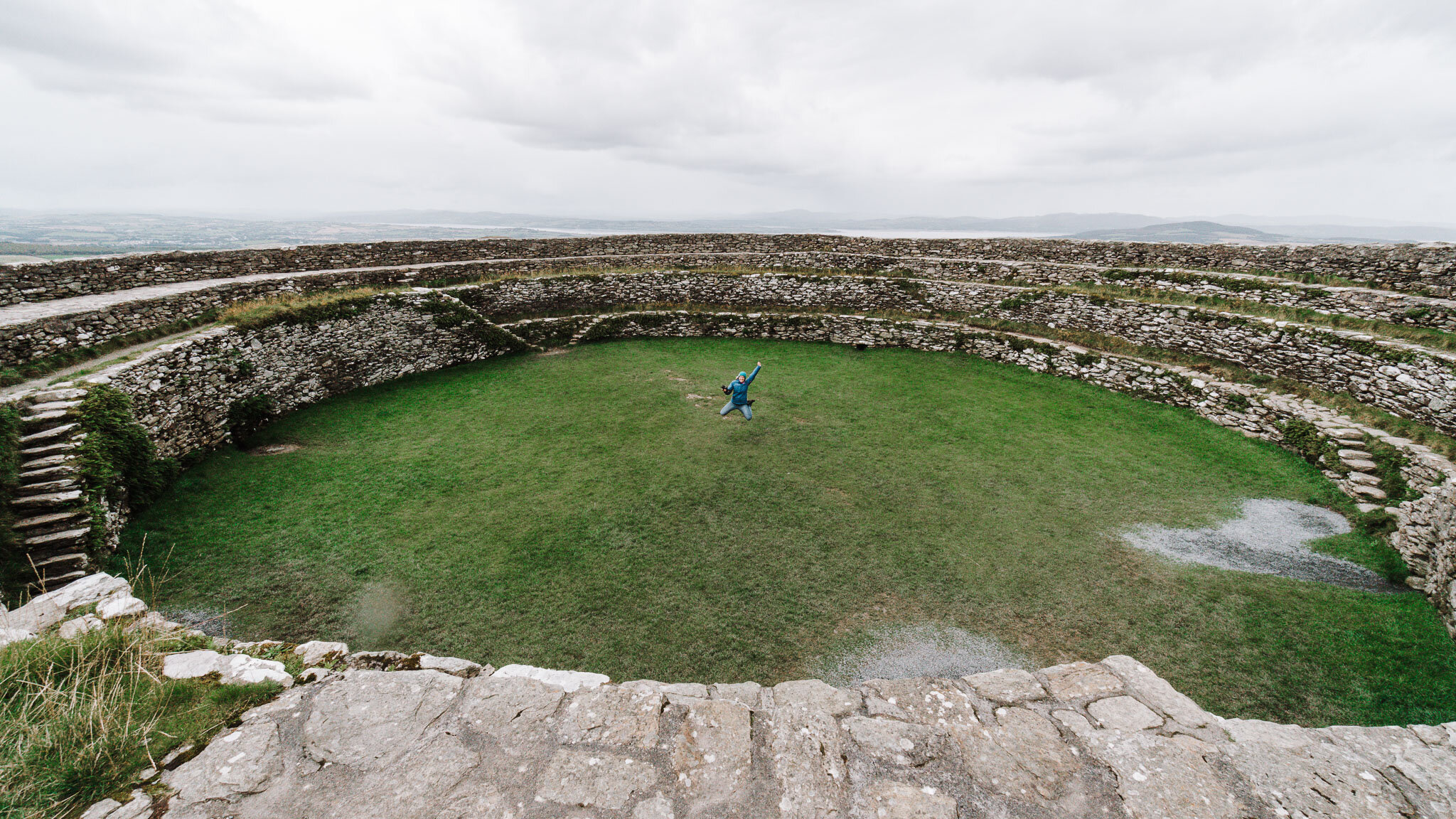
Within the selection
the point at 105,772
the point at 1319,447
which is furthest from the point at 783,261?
the point at 105,772

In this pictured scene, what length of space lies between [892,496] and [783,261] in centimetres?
1576

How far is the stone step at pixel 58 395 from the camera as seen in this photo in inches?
284

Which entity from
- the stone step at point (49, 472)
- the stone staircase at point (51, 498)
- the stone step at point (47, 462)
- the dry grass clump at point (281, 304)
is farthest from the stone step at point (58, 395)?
the dry grass clump at point (281, 304)

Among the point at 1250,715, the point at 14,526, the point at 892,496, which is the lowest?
the point at 1250,715


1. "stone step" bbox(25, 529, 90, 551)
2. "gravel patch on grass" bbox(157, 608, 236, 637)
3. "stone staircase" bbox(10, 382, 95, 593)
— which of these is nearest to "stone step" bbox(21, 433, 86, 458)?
"stone staircase" bbox(10, 382, 95, 593)

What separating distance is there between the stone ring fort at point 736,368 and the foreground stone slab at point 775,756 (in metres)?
0.02

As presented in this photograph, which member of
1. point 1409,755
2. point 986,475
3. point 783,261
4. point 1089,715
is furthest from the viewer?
point 783,261

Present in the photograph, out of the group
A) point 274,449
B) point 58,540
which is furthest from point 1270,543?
point 274,449

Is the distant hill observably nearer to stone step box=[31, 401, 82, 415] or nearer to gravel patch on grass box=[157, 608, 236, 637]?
gravel patch on grass box=[157, 608, 236, 637]

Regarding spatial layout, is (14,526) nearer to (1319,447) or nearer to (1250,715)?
(1250,715)

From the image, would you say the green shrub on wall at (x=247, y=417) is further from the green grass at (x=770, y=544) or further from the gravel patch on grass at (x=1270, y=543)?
the gravel patch on grass at (x=1270, y=543)

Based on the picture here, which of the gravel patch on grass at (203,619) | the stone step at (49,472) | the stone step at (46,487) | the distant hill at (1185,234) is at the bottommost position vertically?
the gravel patch on grass at (203,619)

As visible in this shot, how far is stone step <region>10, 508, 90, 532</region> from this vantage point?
588cm

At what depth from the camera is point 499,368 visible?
14.8 m
